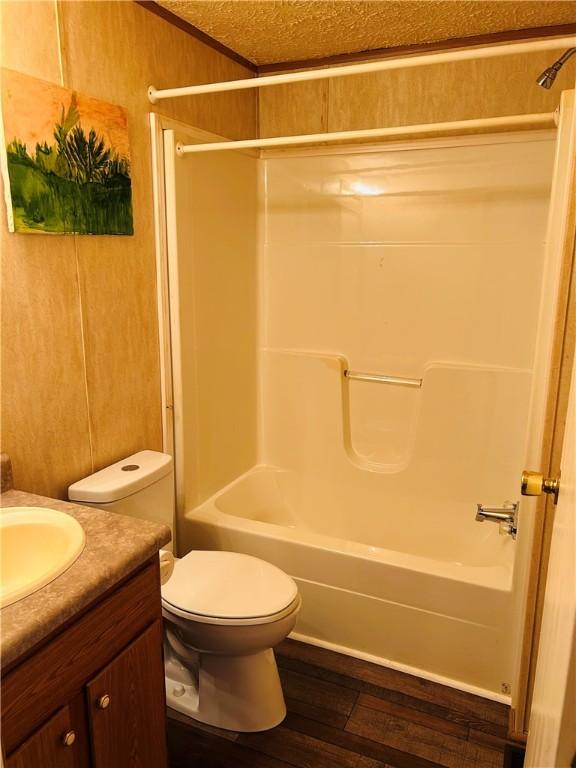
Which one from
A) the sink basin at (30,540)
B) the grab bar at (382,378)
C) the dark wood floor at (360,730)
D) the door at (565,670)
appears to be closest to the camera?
the door at (565,670)

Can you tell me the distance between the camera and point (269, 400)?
9.48ft

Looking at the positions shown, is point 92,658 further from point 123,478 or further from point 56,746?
point 123,478

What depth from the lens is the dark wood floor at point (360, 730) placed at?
1.70 meters

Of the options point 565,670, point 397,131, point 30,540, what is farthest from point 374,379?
point 565,670

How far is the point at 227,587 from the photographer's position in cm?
177

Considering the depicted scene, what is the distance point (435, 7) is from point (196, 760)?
2513 mm

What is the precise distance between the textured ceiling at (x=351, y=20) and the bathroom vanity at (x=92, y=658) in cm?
169

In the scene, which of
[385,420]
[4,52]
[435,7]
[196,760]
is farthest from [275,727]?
[435,7]

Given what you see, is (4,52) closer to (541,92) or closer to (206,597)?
(206,597)

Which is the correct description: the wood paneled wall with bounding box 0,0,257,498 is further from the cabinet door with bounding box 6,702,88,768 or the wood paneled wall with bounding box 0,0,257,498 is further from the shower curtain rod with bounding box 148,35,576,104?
the cabinet door with bounding box 6,702,88,768

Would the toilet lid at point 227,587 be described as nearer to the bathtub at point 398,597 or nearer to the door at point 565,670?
the bathtub at point 398,597

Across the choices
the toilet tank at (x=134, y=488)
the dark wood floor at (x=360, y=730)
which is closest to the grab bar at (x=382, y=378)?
the toilet tank at (x=134, y=488)

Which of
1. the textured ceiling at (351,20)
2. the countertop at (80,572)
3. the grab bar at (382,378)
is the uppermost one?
the textured ceiling at (351,20)

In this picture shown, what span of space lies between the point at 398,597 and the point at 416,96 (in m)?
1.97
